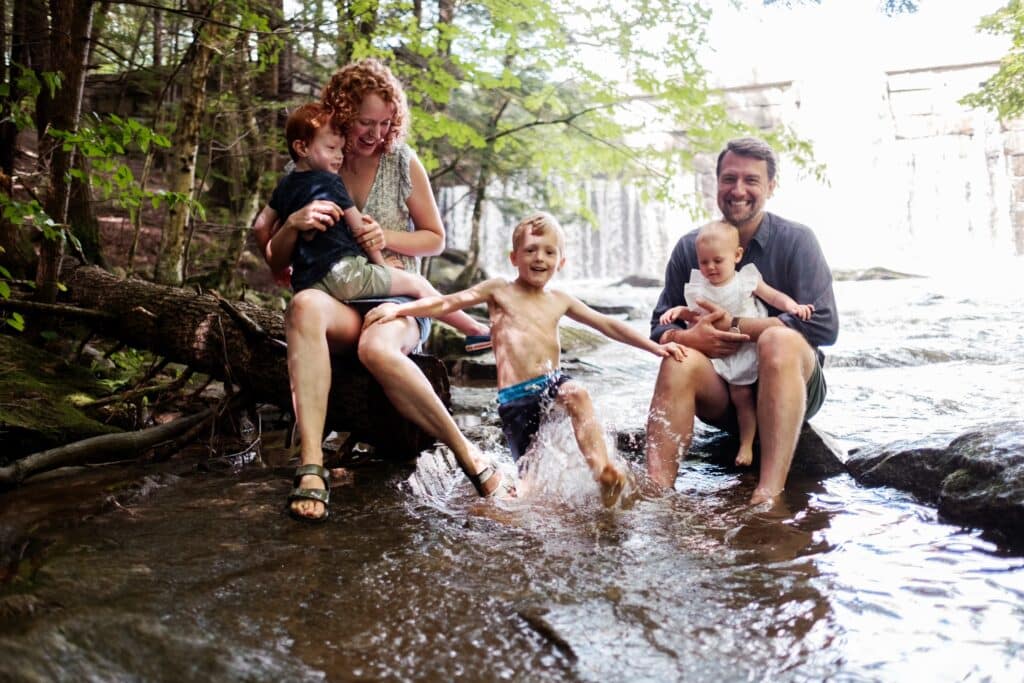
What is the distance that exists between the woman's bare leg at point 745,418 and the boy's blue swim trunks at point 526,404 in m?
0.73

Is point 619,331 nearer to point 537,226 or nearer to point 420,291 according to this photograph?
point 537,226

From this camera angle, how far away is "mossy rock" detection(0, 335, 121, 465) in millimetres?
3326

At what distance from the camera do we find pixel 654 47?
7230mm

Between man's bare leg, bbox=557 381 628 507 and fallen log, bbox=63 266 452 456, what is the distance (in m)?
0.72

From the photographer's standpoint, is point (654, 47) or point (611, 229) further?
point (611, 229)

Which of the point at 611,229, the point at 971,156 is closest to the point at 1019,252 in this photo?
the point at 971,156

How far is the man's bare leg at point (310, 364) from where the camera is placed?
281 centimetres

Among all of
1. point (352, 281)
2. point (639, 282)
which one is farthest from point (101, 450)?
point (639, 282)

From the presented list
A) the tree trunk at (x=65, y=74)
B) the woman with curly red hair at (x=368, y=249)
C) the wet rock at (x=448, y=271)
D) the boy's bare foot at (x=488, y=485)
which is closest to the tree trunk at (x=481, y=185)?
the wet rock at (x=448, y=271)

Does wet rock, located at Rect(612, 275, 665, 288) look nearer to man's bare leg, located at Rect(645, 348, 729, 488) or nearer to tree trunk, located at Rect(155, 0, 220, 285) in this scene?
tree trunk, located at Rect(155, 0, 220, 285)

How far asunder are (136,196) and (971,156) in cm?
2142

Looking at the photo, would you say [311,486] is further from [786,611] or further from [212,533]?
[786,611]

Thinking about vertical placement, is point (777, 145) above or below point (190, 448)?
above

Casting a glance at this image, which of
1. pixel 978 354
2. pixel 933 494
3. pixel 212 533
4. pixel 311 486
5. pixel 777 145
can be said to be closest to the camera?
pixel 212 533
